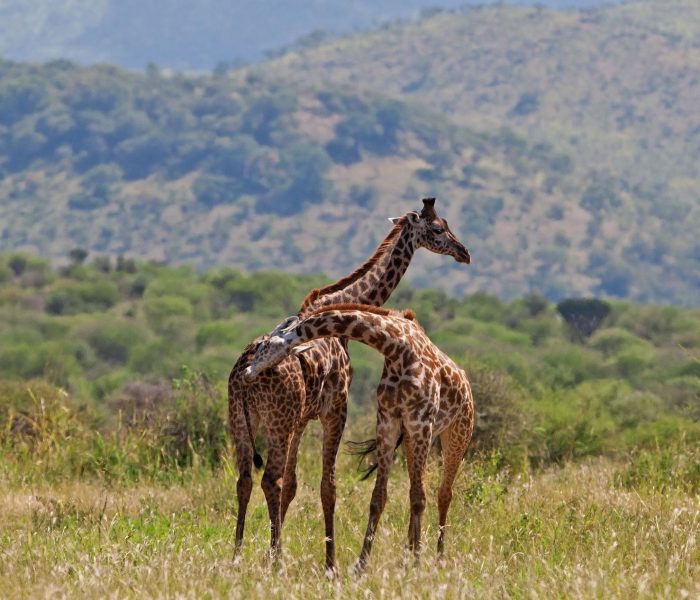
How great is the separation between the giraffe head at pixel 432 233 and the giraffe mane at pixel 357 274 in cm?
12

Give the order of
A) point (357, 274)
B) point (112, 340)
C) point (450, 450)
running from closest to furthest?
point (450, 450), point (357, 274), point (112, 340)

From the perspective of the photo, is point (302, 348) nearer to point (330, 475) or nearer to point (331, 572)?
point (330, 475)

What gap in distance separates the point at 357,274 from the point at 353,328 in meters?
1.90

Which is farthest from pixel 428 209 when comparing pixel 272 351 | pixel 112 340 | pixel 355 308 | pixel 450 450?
pixel 112 340

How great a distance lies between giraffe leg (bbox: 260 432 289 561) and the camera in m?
9.80

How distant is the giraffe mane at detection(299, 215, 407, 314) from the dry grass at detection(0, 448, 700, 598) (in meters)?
1.67

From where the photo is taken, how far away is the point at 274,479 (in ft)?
32.2

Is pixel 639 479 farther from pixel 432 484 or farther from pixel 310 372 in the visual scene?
pixel 310 372

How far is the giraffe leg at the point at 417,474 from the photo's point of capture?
9406 mm

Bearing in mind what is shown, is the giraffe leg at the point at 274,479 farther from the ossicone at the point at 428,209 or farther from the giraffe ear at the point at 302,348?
the ossicone at the point at 428,209

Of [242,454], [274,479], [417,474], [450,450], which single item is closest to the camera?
[417,474]

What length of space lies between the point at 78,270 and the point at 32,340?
25.4 metres

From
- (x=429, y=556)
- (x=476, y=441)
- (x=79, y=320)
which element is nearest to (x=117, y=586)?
(x=429, y=556)

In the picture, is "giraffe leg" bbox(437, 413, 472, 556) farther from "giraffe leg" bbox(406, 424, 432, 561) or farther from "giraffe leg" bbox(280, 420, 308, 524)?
"giraffe leg" bbox(280, 420, 308, 524)
